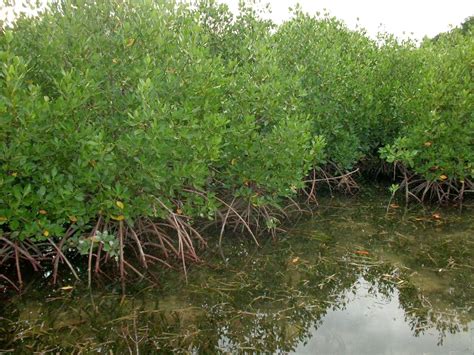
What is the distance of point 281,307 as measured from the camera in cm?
464

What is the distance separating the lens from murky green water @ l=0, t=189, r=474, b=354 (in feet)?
13.2

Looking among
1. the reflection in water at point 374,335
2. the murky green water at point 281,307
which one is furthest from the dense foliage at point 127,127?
the reflection in water at point 374,335

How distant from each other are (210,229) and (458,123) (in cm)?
455

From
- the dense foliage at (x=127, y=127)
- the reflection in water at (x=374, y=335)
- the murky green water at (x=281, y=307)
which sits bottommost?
the reflection in water at (x=374, y=335)

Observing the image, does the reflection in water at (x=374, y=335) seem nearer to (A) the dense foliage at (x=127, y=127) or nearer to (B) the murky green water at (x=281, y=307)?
(B) the murky green water at (x=281, y=307)

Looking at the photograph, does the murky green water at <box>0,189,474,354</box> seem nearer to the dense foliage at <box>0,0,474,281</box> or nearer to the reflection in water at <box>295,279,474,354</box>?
the reflection in water at <box>295,279,474,354</box>

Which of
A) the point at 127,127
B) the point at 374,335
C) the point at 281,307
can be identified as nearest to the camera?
the point at 374,335

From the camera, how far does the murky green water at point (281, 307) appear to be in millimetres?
4012

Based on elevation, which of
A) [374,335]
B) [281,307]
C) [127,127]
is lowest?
[374,335]

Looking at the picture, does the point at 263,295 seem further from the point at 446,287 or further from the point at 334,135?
the point at 334,135

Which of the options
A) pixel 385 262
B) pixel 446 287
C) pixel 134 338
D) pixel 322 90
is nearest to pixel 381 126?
pixel 322 90

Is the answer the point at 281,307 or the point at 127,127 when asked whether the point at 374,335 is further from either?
the point at 127,127

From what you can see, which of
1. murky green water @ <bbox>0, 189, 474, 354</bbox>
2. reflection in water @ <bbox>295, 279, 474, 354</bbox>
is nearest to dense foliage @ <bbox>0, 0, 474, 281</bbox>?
murky green water @ <bbox>0, 189, 474, 354</bbox>

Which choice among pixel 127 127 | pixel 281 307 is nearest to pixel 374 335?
pixel 281 307
